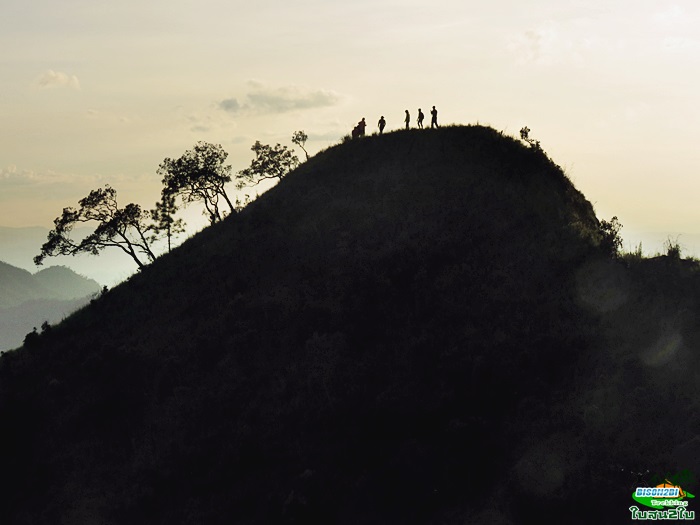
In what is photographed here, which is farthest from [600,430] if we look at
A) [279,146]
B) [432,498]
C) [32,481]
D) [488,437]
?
[279,146]

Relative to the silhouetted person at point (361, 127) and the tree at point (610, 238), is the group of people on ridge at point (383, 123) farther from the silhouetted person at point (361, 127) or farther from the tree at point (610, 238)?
the tree at point (610, 238)

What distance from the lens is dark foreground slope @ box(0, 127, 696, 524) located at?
98.7 ft

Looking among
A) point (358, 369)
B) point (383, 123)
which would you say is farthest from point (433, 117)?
point (358, 369)

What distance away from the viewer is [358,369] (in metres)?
38.0

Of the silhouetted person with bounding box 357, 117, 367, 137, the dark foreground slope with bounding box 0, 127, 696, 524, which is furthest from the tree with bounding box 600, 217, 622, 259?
the silhouetted person with bounding box 357, 117, 367, 137

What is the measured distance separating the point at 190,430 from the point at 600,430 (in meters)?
21.1

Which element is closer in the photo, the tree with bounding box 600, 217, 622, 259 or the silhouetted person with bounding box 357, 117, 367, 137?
the tree with bounding box 600, 217, 622, 259

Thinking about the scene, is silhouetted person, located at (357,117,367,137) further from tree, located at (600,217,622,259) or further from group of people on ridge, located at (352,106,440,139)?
tree, located at (600,217,622,259)

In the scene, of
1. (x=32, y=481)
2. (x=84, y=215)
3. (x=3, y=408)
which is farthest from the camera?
(x=84, y=215)

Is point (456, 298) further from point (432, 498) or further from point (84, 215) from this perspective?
point (84, 215)

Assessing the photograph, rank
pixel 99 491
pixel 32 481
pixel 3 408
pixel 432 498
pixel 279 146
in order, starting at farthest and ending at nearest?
pixel 279 146
pixel 3 408
pixel 32 481
pixel 99 491
pixel 432 498

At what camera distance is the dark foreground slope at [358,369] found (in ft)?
98.7

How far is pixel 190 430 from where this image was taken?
3859 centimetres

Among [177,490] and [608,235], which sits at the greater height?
[608,235]
